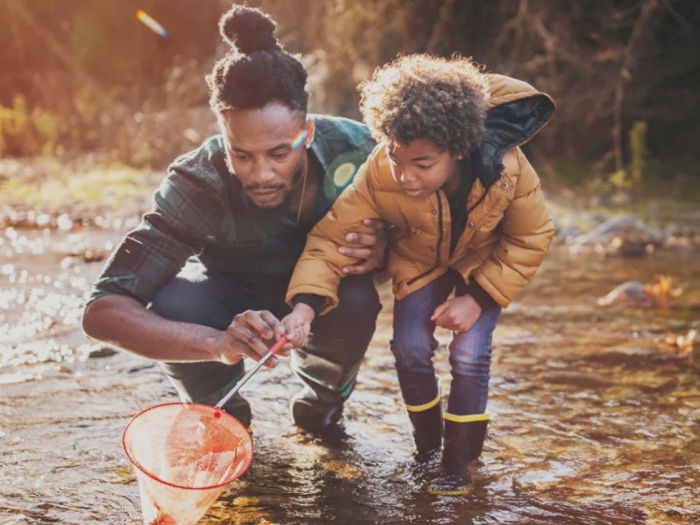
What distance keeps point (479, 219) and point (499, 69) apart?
18.1 ft

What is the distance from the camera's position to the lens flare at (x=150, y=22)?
12.1 meters

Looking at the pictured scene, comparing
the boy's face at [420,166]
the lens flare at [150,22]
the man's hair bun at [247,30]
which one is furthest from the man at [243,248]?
the lens flare at [150,22]

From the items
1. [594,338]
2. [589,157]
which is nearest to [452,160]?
[594,338]

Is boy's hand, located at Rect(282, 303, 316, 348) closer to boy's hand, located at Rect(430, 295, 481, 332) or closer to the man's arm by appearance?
the man's arm

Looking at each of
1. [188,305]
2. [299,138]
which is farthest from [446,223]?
[188,305]

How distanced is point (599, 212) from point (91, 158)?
257 inches

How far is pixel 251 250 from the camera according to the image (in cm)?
279

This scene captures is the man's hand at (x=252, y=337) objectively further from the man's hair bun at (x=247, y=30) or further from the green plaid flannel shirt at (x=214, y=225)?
the man's hair bun at (x=247, y=30)

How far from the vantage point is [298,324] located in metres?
2.36

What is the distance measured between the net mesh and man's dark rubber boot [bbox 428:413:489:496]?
661mm

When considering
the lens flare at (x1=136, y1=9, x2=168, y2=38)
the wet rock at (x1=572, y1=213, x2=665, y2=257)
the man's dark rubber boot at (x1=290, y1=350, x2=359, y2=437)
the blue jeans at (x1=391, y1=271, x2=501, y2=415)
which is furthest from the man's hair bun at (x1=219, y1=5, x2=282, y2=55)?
the lens flare at (x1=136, y1=9, x2=168, y2=38)

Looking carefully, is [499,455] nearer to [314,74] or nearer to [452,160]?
[452,160]

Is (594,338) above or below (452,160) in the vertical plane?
below

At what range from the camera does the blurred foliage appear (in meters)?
7.41
